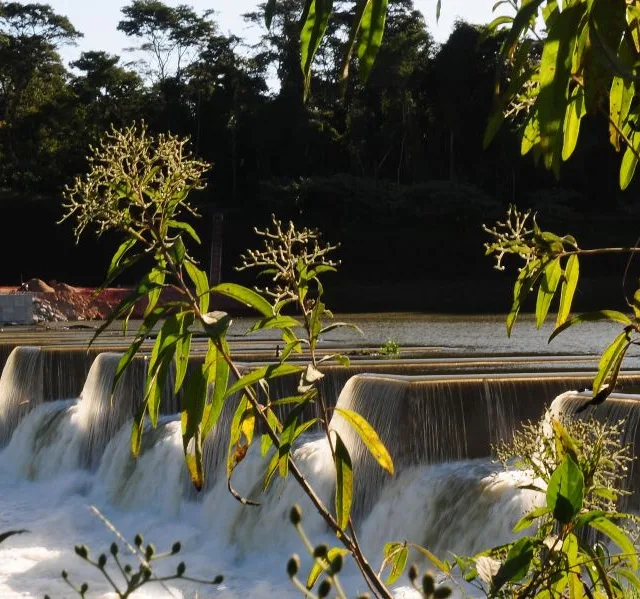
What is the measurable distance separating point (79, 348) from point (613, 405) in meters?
7.34

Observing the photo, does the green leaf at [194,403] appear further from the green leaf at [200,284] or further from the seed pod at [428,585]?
the seed pod at [428,585]

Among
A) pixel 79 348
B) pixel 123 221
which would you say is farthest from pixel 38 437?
pixel 123 221

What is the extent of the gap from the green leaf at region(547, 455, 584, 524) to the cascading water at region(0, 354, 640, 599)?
17.3 feet

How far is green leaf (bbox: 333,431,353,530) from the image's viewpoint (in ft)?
5.19

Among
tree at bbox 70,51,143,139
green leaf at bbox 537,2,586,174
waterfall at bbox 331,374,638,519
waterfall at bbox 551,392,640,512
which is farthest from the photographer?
tree at bbox 70,51,143,139

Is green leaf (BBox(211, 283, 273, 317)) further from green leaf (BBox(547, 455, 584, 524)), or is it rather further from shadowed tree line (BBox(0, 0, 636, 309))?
shadowed tree line (BBox(0, 0, 636, 309))

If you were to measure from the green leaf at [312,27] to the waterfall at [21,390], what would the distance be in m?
11.8

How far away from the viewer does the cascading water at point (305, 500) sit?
25.0 ft

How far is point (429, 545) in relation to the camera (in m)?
7.52

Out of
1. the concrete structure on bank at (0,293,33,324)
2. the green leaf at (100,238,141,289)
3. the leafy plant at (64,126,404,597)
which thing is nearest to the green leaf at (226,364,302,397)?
the leafy plant at (64,126,404,597)

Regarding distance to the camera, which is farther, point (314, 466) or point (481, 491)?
point (314, 466)

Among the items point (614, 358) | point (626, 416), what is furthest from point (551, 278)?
point (626, 416)

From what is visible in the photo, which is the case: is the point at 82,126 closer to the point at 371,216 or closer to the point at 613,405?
the point at 371,216

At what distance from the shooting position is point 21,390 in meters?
13.4
